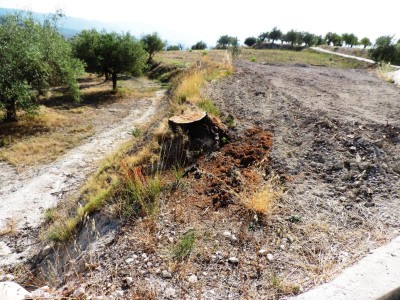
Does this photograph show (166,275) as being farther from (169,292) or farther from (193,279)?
(193,279)

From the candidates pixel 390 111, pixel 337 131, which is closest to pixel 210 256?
pixel 337 131

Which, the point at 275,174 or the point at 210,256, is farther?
the point at 275,174

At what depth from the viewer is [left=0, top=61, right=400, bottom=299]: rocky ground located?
3.54 meters

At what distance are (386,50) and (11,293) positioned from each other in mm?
28092

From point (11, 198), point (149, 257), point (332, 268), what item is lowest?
point (11, 198)

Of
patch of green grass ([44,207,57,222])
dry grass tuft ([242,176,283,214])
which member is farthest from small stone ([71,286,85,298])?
patch of green grass ([44,207,57,222])

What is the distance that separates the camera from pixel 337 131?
661 cm

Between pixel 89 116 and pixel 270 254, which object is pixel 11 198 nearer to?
pixel 270 254

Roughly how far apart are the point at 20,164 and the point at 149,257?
26.6 ft

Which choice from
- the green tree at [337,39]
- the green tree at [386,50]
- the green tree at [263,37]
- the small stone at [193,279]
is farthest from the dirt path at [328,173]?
the green tree at [263,37]

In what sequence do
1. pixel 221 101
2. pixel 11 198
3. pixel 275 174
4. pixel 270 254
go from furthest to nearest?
pixel 221 101
pixel 11 198
pixel 275 174
pixel 270 254

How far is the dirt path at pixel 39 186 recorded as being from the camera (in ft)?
21.5

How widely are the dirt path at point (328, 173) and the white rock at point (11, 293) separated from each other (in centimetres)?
315

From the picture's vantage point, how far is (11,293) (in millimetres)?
3461
